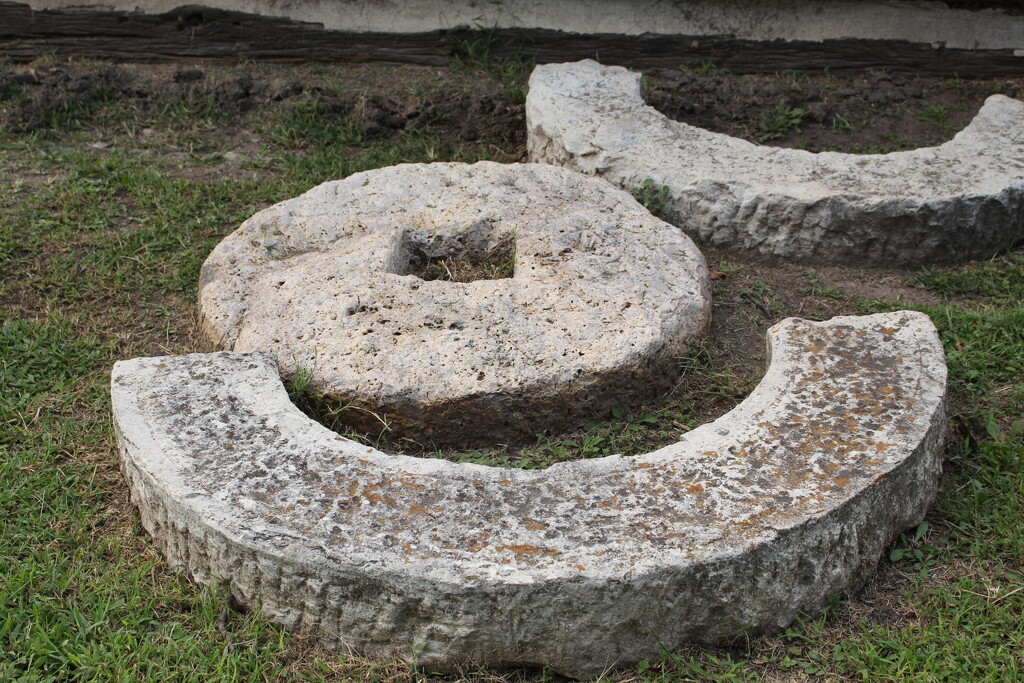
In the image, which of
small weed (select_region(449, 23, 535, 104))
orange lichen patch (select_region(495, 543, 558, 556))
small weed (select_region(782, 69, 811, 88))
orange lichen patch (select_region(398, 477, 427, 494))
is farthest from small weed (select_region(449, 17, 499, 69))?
orange lichen patch (select_region(495, 543, 558, 556))

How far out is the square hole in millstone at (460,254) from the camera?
355 centimetres

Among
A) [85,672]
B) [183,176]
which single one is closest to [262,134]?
[183,176]

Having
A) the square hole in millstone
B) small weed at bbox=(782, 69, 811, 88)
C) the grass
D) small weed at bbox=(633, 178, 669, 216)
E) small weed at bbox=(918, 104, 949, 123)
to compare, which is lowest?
Answer: the grass

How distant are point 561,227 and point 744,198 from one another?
868mm

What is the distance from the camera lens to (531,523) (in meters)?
2.26

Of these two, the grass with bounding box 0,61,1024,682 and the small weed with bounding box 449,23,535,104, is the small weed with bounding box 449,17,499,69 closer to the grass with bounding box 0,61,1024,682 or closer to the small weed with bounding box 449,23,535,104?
the small weed with bounding box 449,23,535,104

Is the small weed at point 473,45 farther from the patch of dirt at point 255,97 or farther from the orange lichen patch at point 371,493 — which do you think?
the orange lichen patch at point 371,493

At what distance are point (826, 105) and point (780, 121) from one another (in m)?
0.34

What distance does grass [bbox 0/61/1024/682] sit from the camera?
2.26 metres

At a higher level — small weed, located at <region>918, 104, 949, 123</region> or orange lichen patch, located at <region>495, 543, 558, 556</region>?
small weed, located at <region>918, 104, 949, 123</region>

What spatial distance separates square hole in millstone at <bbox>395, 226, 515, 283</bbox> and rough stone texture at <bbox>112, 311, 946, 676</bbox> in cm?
102

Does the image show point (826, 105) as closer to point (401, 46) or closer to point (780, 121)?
point (780, 121)

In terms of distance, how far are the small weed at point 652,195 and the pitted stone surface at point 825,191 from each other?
0.02 meters

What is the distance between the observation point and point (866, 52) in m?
5.60
